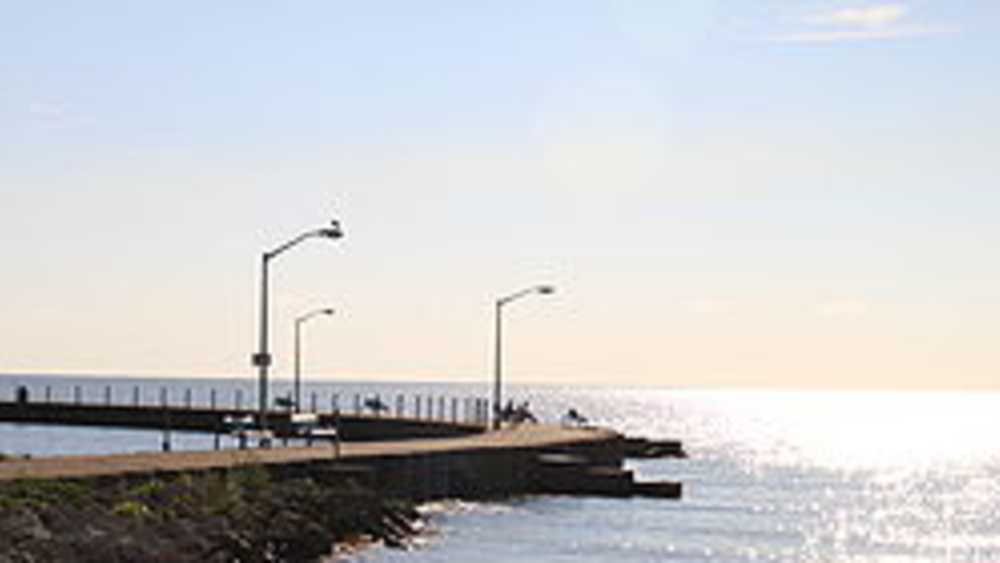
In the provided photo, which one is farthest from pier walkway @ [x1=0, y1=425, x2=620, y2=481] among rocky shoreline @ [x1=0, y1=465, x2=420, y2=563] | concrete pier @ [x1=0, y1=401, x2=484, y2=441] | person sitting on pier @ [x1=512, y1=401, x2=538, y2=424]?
person sitting on pier @ [x1=512, y1=401, x2=538, y2=424]

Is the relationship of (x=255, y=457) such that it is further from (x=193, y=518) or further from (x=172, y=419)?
(x=172, y=419)

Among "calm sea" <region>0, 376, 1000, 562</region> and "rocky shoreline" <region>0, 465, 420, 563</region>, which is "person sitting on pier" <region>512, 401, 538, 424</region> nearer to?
"calm sea" <region>0, 376, 1000, 562</region>

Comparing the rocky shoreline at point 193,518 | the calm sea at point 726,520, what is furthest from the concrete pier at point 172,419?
the rocky shoreline at point 193,518

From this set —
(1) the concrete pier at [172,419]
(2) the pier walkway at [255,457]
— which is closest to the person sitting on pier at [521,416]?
(1) the concrete pier at [172,419]

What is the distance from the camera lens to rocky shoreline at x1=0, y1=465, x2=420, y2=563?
144 feet

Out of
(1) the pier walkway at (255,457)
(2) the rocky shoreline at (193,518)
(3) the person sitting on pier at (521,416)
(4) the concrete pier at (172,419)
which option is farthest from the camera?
(3) the person sitting on pier at (521,416)

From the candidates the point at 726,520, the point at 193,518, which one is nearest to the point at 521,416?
the point at 726,520

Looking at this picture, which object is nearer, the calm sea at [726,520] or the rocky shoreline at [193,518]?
the rocky shoreline at [193,518]

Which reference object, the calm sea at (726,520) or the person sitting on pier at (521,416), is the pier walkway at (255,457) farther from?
the person sitting on pier at (521,416)

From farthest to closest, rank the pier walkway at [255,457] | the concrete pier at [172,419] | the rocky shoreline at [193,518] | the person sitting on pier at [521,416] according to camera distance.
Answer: the person sitting on pier at [521,416]
the concrete pier at [172,419]
the pier walkway at [255,457]
the rocky shoreline at [193,518]

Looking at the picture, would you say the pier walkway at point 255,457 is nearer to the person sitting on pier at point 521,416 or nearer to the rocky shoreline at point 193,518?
the rocky shoreline at point 193,518

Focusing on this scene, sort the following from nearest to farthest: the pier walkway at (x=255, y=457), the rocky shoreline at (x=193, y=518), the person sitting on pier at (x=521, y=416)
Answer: the rocky shoreline at (x=193, y=518), the pier walkway at (x=255, y=457), the person sitting on pier at (x=521, y=416)

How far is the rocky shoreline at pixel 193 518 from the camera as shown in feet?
144

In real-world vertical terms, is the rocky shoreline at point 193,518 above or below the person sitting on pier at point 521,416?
below
